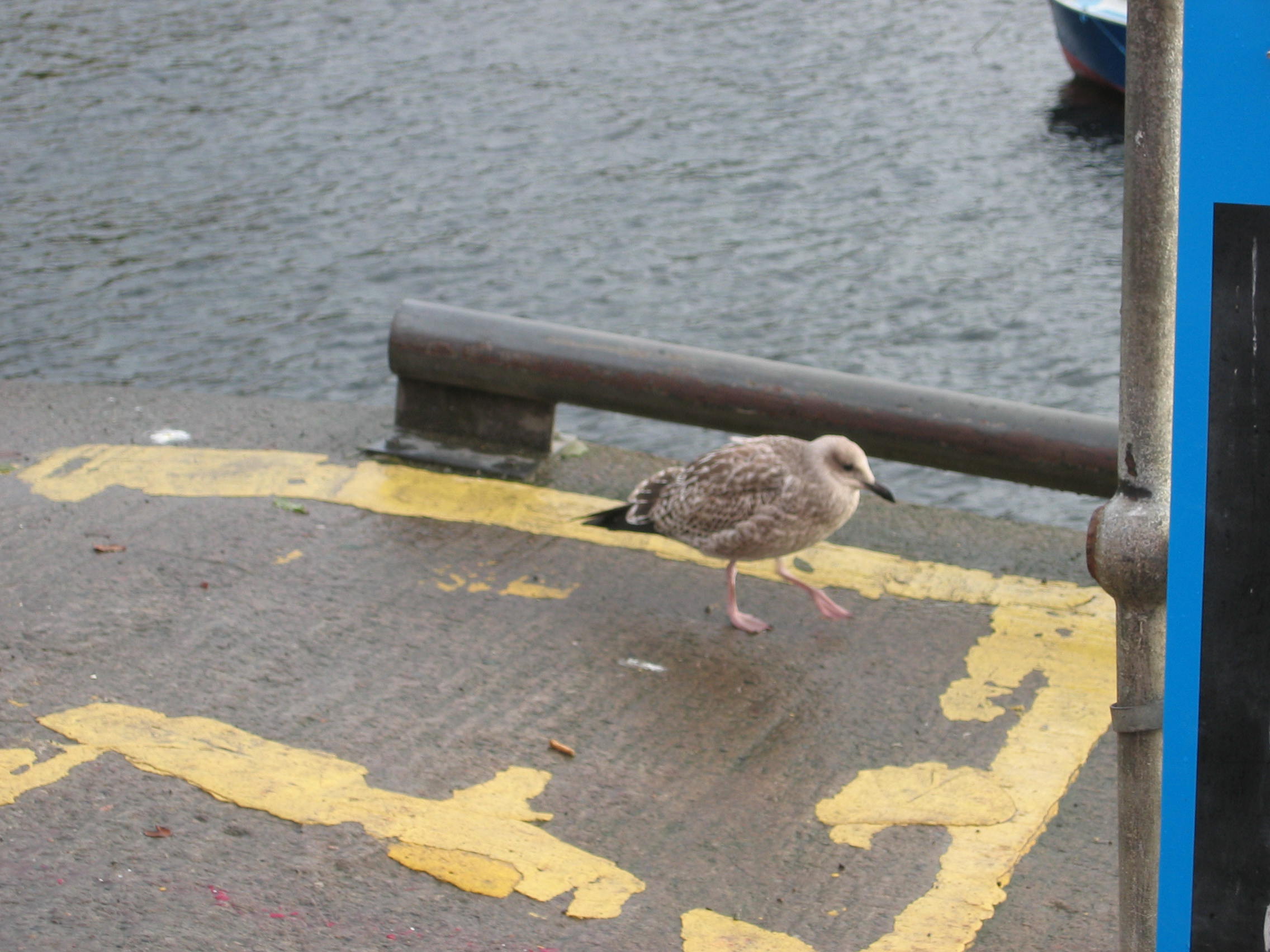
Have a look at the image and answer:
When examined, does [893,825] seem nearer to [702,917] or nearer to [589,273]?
[702,917]

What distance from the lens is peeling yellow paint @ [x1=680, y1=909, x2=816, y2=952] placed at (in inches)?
142

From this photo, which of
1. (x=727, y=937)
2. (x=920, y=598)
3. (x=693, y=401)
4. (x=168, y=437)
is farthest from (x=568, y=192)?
(x=727, y=937)

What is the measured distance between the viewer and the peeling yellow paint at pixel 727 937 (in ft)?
11.8

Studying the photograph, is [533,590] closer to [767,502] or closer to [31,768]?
[767,502]

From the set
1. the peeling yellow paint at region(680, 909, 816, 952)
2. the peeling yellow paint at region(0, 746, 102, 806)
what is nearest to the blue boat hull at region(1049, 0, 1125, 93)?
the peeling yellow paint at region(680, 909, 816, 952)

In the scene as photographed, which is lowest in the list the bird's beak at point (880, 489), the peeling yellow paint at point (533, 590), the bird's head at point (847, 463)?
the peeling yellow paint at point (533, 590)

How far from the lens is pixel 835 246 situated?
12766 millimetres

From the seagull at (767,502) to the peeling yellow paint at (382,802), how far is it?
1.38 metres

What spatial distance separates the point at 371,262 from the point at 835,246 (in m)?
4.05

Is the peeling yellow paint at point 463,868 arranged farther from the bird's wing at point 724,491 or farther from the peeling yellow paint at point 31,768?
the bird's wing at point 724,491

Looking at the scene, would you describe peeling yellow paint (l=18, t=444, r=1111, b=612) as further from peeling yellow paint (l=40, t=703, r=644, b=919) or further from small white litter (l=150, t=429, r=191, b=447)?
peeling yellow paint (l=40, t=703, r=644, b=919)

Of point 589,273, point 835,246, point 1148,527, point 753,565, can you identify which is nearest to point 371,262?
point 589,273

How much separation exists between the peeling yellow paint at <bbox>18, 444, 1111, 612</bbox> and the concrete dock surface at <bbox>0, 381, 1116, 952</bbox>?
0.07 feet

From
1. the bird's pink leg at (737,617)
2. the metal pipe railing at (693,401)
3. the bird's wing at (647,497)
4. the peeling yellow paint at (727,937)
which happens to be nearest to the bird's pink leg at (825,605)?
the bird's pink leg at (737,617)
